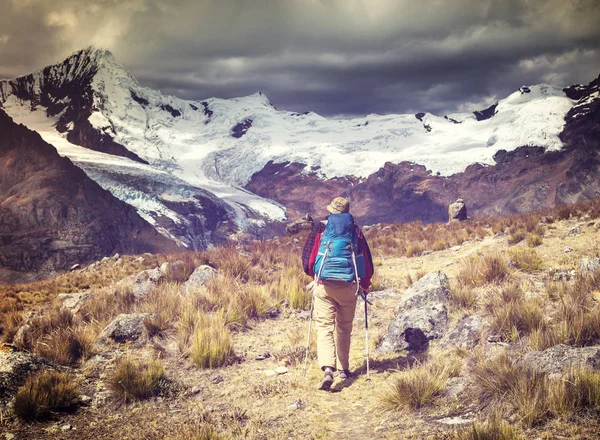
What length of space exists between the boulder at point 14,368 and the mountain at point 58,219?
9398 cm

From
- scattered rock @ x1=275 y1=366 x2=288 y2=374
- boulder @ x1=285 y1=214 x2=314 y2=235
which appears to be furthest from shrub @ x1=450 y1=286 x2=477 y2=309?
boulder @ x1=285 y1=214 x2=314 y2=235

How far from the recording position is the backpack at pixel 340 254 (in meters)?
5.70

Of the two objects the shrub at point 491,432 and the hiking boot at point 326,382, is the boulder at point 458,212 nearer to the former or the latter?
the hiking boot at point 326,382

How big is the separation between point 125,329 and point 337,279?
429 centimetres

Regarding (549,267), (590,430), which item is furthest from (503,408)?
(549,267)

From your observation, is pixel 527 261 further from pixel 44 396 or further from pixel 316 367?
pixel 44 396

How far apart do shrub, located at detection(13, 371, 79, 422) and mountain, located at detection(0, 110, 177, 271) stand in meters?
94.5

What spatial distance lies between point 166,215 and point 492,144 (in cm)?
8745

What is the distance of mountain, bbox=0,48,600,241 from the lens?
110 meters

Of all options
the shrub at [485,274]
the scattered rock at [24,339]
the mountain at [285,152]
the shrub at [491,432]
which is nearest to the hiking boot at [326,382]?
the shrub at [491,432]

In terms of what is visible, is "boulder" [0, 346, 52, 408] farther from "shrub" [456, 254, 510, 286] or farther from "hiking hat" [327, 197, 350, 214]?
"shrub" [456, 254, 510, 286]

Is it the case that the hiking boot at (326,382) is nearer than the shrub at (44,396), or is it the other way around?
the shrub at (44,396)

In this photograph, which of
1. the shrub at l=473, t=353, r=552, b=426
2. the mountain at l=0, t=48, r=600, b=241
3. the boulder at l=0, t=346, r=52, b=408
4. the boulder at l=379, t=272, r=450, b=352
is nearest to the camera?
the shrub at l=473, t=353, r=552, b=426

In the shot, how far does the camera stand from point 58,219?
10456 cm
